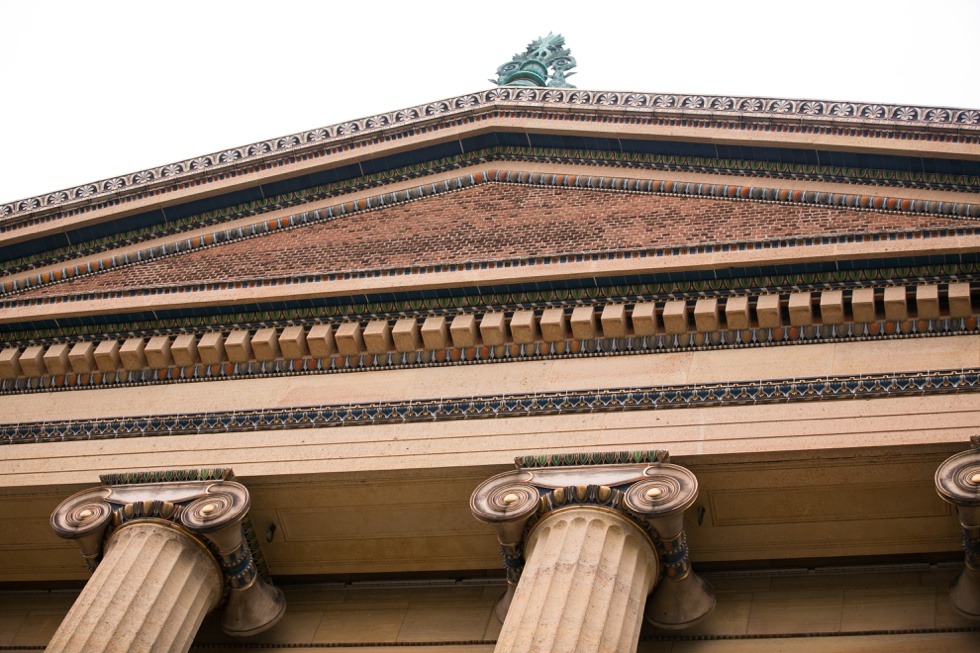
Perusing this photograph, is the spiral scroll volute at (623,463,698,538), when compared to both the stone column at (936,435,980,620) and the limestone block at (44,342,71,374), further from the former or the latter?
the limestone block at (44,342,71,374)

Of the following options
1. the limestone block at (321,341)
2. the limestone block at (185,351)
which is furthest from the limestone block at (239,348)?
the limestone block at (321,341)

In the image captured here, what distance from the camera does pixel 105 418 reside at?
41.5 ft

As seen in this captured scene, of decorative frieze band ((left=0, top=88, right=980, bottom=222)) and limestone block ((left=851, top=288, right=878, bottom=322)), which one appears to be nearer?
limestone block ((left=851, top=288, right=878, bottom=322))

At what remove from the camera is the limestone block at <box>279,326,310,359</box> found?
1266cm

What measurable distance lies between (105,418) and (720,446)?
5.21 meters

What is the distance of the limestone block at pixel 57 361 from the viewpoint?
1330 centimetres

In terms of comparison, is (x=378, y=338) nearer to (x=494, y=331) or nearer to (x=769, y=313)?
(x=494, y=331)

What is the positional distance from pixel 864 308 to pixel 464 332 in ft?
10.3

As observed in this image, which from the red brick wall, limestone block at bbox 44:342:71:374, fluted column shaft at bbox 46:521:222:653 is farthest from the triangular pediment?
fluted column shaft at bbox 46:521:222:653

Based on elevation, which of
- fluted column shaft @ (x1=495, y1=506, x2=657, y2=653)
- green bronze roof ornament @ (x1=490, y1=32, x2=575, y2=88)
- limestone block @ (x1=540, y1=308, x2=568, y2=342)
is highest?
green bronze roof ornament @ (x1=490, y1=32, x2=575, y2=88)

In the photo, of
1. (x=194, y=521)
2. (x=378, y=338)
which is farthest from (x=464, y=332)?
(x=194, y=521)

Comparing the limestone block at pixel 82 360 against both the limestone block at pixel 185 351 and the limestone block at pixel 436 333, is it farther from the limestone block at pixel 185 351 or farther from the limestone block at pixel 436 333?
the limestone block at pixel 436 333

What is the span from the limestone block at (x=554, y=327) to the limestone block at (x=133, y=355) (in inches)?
141

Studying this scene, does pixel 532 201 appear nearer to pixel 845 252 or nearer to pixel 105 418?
pixel 845 252
